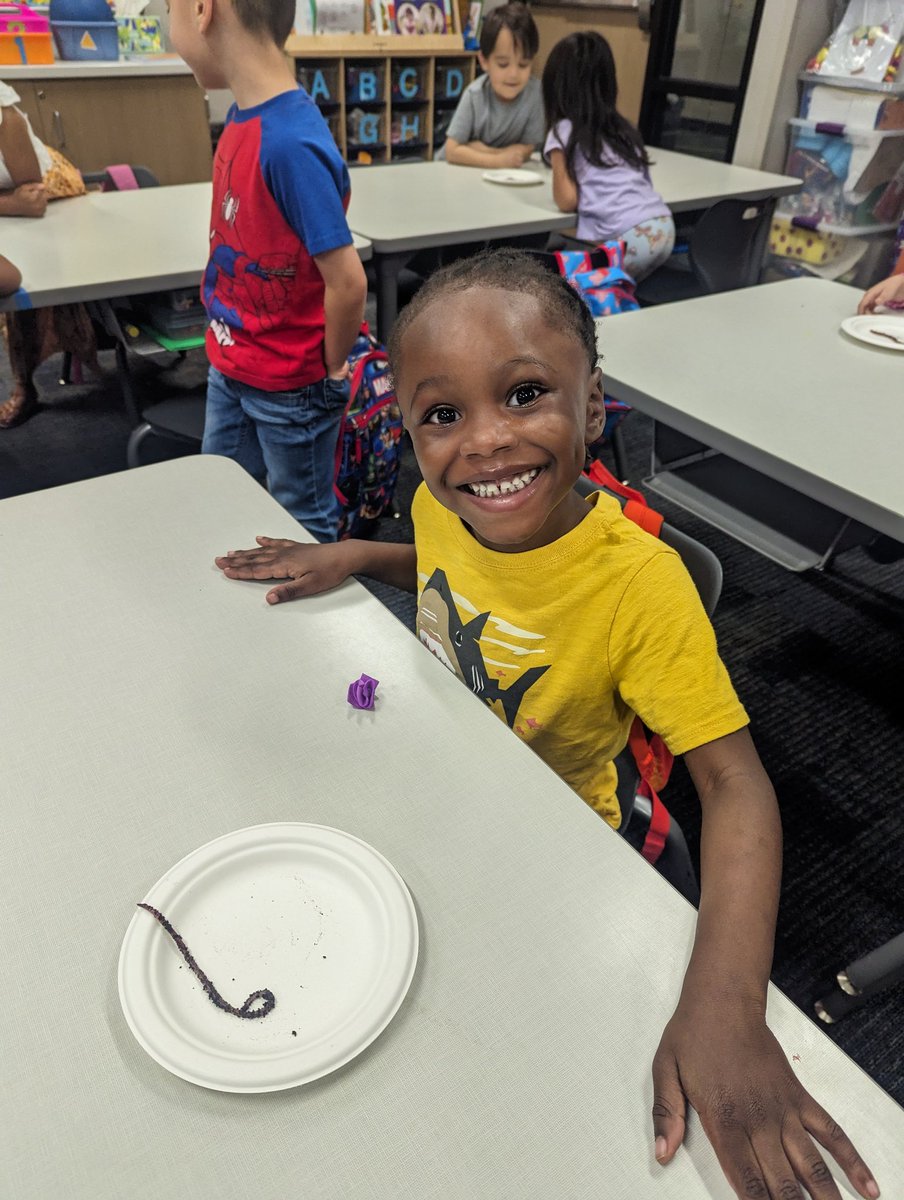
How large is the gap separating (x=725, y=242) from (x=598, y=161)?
48cm

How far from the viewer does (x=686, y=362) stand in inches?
60.0

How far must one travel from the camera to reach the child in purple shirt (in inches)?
96.5

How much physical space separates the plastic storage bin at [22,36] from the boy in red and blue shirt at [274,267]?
3.39m

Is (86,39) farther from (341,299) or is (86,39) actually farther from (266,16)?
(341,299)

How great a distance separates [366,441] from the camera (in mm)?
1892

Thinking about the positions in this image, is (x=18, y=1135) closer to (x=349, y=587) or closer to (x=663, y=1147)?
(x=663, y=1147)

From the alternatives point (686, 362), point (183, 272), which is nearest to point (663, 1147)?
point (686, 362)

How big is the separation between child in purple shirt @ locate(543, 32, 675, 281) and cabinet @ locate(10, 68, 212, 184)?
8.32ft

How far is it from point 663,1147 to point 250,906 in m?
0.32

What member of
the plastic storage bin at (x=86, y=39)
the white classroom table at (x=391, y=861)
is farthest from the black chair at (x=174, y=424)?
the plastic storage bin at (x=86, y=39)

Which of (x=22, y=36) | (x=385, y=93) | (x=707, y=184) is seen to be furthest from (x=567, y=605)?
(x=385, y=93)

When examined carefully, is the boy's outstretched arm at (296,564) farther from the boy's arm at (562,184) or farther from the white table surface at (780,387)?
the boy's arm at (562,184)

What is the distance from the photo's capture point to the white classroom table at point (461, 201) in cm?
229

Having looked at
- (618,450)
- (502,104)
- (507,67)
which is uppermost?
(507,67)
